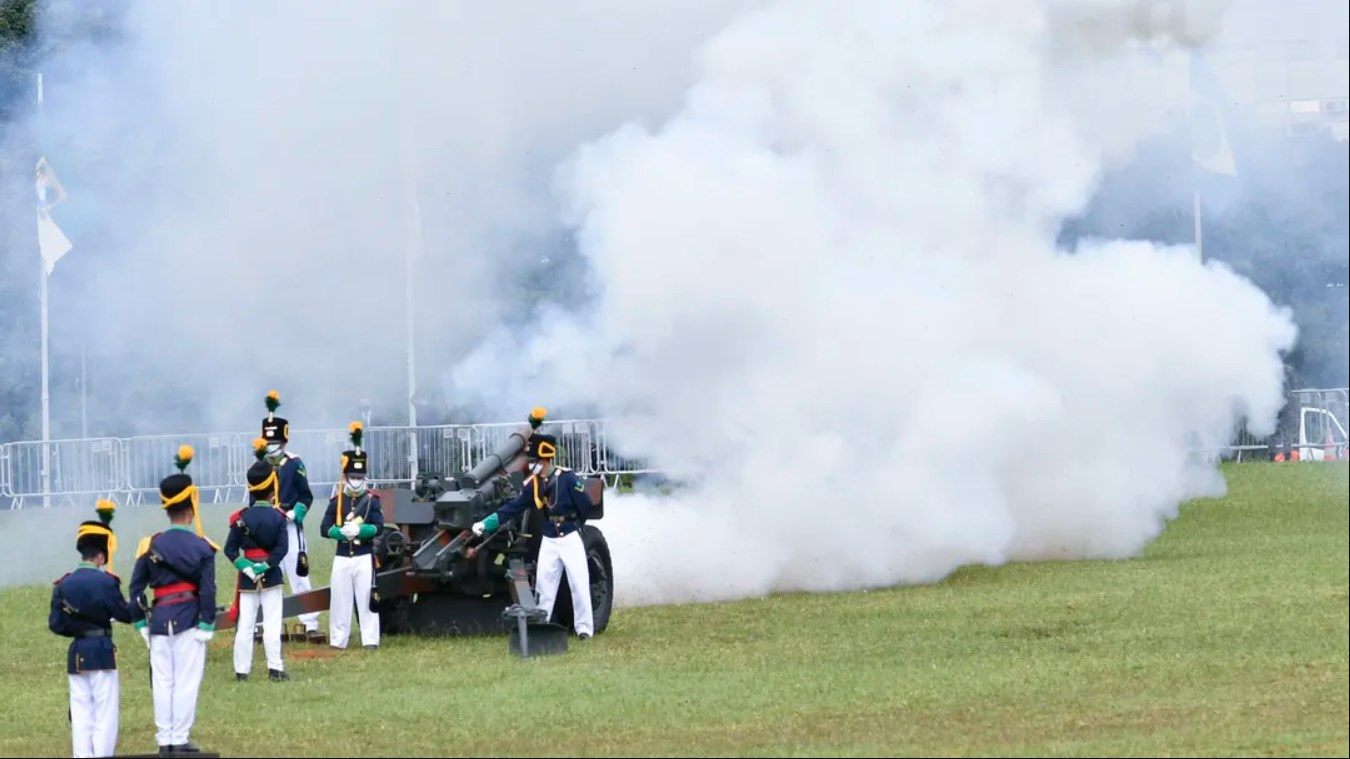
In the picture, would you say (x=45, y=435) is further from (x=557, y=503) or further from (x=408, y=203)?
(x=557, y=503)

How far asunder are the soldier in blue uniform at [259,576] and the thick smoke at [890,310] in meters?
5.19

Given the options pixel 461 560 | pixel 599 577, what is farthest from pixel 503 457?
pixel 599 577

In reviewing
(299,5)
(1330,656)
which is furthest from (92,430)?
(1330,656)

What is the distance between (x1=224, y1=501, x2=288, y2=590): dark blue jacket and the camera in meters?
17.1

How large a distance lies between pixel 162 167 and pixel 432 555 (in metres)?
7.80

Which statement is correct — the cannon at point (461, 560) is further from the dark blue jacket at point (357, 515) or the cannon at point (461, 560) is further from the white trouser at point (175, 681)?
the white trouser at point (175, 681)

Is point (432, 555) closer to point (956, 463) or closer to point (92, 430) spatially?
point (956, 463)

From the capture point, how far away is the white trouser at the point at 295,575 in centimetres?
2027

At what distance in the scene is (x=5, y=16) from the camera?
28.4 m

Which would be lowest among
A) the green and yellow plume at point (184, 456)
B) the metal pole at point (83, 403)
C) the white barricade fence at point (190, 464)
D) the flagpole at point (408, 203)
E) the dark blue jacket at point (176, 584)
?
the dark blue jacket at point (176, 584)

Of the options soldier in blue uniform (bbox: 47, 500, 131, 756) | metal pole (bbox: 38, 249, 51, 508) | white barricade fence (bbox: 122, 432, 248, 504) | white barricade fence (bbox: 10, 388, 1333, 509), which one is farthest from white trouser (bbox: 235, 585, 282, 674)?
white barricade fence (bbox: 122, 432, 248, 504)

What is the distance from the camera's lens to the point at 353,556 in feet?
63.3

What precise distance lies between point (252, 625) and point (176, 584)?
3.39 metres

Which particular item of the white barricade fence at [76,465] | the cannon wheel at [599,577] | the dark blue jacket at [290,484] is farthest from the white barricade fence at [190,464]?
the cannon wheel at [599,577]
